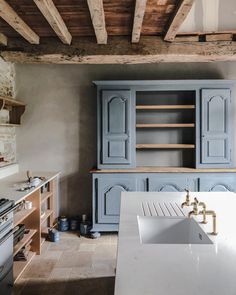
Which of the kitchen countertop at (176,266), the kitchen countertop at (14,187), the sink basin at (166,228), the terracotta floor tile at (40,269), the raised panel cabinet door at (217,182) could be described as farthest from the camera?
the raised panel cabinet door at (217,182)

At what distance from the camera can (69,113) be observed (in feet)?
15.1

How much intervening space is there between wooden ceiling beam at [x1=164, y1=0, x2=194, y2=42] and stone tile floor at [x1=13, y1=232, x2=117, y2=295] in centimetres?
286

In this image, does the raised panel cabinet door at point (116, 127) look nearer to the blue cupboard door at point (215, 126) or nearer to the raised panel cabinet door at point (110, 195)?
the raised panel cabinet door at point (110, 195)

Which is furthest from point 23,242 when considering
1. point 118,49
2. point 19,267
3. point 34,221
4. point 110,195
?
point 118,49

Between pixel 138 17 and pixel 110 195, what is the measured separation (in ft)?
8.01

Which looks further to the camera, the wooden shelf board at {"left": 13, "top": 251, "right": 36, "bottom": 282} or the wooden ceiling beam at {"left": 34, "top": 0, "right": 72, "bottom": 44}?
the wooden shelf board at {"left": 13, "top": 251, "right": 36, "bottom": 282}

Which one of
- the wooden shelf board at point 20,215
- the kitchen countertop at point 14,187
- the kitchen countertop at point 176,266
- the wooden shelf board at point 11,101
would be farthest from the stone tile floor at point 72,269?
the wooden shelf board at point 11,101

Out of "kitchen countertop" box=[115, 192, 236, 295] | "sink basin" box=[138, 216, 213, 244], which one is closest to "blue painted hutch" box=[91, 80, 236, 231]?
"sink basin" box=[138, 216, 213, 244]

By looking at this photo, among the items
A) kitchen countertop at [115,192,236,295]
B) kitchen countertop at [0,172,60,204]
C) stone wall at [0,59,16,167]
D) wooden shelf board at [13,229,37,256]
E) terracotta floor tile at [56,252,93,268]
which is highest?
stone wall at [0,59,16,167]

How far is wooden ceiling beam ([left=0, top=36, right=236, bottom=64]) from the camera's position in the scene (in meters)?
3.74

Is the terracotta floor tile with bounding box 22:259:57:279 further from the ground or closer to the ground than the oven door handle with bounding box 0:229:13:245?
closer to the ground

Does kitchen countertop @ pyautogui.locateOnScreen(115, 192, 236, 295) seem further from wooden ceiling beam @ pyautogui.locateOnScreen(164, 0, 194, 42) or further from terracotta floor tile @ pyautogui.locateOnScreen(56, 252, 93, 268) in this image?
wooden ceiling beam @ pyautogui.locateOnScreen(164, 0, 194, 42)

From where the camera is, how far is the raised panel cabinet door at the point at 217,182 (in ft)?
13.4

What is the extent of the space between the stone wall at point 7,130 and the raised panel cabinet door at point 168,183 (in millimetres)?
2237
